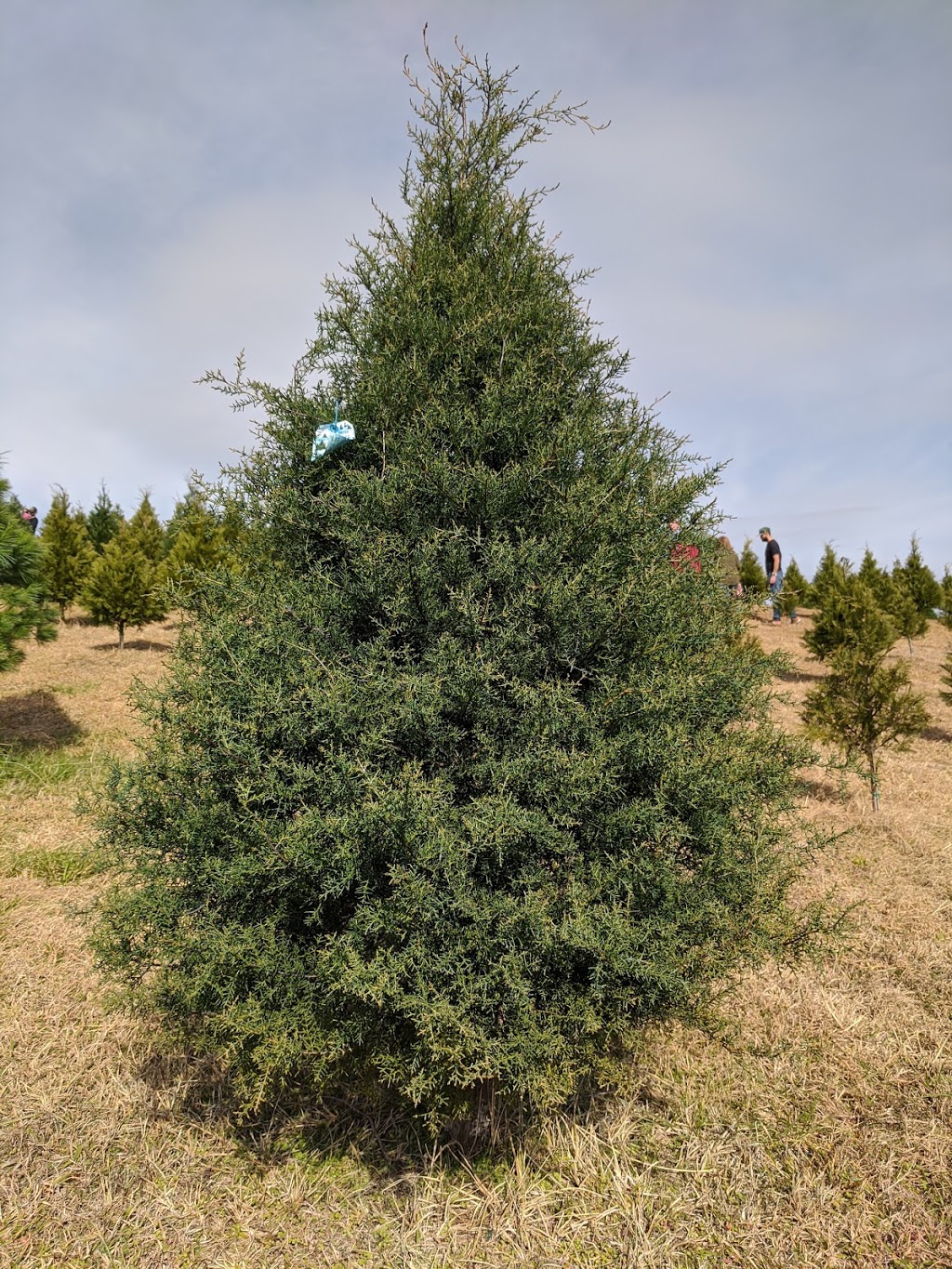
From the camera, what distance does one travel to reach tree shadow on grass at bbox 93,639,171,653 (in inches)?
622

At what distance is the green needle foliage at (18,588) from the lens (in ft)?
27.2

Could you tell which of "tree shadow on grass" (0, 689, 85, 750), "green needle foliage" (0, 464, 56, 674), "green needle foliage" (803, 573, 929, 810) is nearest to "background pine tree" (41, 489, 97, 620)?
"tree shadow on grass" (0, 689, 85, 750)

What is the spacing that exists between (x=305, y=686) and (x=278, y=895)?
0.91m

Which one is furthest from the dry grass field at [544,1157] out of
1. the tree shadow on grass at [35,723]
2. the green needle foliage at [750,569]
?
the green needle foliage at [750,569]

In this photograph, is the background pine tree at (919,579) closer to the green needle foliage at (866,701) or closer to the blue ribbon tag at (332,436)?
the green needle foliage at (866,701)

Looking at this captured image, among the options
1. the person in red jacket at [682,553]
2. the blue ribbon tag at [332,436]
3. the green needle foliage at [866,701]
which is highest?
the blue ribbon tag at [332,436]

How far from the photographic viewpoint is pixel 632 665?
2.99 meters

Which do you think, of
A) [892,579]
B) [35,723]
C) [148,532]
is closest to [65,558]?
[148,532]

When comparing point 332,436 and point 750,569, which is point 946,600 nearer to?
point 750,569

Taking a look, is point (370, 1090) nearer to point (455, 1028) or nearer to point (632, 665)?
point (455, 1028)

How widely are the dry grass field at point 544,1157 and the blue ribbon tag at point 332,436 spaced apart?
225cm

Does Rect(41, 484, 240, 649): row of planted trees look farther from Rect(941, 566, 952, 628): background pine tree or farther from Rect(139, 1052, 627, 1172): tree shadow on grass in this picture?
Rect(941, 566, 952, 628): background pine tree

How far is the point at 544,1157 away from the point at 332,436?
3.63m

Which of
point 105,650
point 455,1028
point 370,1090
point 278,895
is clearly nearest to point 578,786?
point 455,1028
